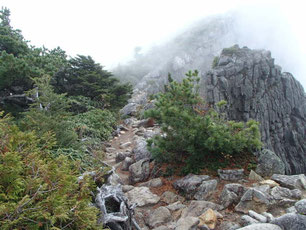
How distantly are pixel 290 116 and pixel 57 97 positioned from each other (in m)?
39.7

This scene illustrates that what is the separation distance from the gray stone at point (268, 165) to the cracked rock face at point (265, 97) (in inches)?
1006

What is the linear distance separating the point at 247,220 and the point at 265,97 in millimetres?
34605

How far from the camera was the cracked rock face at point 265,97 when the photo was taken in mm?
31625

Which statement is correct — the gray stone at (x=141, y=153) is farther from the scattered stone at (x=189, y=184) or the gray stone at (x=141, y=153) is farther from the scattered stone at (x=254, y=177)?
the scattered stone at (x=254, y=177)

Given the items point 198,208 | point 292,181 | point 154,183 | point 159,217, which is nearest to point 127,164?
point 154,183

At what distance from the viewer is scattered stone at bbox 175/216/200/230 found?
329 centimetres

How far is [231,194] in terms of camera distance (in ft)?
13.1

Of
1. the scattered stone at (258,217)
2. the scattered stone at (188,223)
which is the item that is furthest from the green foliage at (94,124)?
the scattered stone at (258,217)

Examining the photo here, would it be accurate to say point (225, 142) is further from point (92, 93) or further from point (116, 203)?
point (92, 93)

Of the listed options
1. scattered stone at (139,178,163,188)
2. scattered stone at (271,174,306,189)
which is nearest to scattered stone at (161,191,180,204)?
scattered stone at (139,178,163,188)

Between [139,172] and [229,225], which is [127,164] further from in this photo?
[229,225]

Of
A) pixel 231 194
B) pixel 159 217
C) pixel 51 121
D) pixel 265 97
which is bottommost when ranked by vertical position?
pixel 159 217

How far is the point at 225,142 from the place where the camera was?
472 centimetres

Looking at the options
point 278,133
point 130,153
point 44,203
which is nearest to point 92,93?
point 130,153
